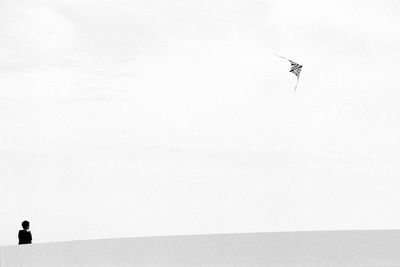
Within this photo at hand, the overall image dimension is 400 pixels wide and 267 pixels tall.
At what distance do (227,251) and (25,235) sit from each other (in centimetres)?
573

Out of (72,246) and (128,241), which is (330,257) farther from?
(72,246)

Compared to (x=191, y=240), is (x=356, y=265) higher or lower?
lower

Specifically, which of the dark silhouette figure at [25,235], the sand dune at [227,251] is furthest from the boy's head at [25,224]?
the sand dune at [227,251]

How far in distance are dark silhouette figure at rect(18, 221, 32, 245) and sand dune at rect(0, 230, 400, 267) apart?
936mm

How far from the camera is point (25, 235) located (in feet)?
67.5

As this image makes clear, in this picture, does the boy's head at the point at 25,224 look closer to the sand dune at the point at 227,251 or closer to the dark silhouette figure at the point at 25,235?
the dark silhouette figure at the point at 25,235

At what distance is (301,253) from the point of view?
71.8ft

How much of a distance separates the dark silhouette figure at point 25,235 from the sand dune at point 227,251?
0.94 meters

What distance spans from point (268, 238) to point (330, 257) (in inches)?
97.4

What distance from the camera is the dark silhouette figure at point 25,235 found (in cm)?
2052

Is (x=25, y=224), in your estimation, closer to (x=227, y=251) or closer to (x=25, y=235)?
(x=25, y=235)

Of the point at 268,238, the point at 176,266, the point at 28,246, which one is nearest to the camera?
the point at 28,246

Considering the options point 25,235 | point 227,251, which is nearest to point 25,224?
point 25,235

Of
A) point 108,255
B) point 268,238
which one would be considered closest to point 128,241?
point 108,255
